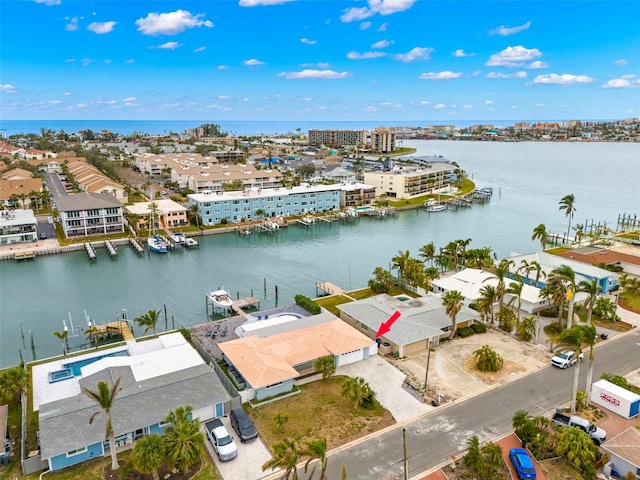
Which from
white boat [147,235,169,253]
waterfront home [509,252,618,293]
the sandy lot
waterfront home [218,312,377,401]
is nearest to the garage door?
waterfront home [218,312,377,401]

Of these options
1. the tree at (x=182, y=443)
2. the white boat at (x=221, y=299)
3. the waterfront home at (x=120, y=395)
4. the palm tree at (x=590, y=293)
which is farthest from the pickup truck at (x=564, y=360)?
the white boat at (x=221, y=299)

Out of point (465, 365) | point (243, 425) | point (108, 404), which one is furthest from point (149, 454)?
point (465, 365)

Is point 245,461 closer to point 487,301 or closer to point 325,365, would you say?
point 325,365

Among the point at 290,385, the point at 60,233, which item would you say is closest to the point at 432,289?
the point at 290,385

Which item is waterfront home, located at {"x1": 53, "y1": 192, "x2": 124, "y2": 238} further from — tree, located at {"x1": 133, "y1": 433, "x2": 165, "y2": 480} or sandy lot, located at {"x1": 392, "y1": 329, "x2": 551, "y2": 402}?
tree, located at {"x1": 133, "y1": 433, "x2": 165, "y2": 480}

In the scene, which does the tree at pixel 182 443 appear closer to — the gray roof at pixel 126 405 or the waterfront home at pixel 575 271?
the gray roof at pixel 126 405

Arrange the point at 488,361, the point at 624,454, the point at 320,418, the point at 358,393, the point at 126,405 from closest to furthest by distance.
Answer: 1. the point at 624,454
2. the point at 126,405
3. the point at 320,418
4. the point at 358,393
5. the point at 488,361
